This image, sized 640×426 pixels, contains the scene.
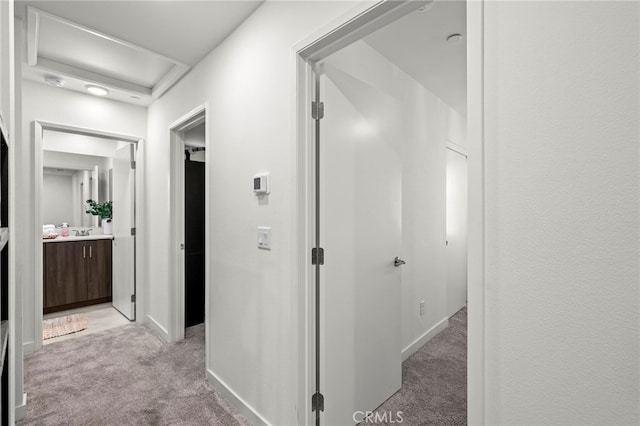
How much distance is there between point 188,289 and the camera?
134 inches

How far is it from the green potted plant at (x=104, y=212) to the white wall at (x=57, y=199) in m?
0.29

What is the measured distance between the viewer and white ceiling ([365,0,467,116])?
1876 millimetres

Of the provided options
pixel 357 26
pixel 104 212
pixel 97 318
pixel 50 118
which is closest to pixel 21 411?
pixel 97 318

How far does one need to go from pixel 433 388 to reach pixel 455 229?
2.10 metres

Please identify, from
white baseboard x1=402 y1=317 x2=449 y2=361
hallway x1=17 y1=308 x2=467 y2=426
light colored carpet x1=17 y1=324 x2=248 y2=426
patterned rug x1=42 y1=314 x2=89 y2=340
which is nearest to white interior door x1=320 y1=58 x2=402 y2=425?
hallway x1=17 y1=308 x2=467 y2=426

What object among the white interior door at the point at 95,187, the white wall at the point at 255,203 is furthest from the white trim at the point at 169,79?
the white interior door at the point at 95,187

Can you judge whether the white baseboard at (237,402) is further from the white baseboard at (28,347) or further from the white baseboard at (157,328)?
the white baseboard at (28,347)

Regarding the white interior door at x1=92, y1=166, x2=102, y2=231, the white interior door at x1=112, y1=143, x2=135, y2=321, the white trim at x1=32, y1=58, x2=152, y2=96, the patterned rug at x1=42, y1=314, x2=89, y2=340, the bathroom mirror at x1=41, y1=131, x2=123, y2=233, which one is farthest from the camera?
the white interior door at x1=92, y1=166, x2=102, y2=231

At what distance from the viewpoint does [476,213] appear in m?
0.97

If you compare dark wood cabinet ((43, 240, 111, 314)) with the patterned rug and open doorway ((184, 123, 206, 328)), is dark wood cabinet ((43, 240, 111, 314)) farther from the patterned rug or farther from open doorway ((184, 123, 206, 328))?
open doorway ((184, 123, 206, 328))

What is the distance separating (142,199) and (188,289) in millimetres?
1121

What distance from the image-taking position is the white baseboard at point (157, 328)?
3.03 metres

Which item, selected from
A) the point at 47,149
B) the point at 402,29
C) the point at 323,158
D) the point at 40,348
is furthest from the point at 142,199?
the point at 402,29

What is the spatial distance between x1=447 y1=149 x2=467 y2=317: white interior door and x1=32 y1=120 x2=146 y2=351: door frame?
352 cm
